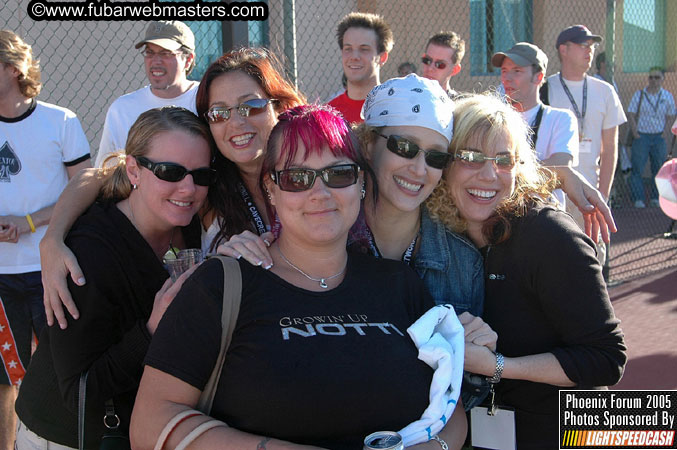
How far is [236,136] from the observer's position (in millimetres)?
2650

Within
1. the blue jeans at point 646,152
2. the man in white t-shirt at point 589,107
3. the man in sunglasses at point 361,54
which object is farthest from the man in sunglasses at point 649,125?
the man in sunglasses at point 361,54

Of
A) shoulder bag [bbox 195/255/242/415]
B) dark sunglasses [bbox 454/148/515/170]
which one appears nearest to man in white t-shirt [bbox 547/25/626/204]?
dark sunglasses [bbox 454/148/515/170]

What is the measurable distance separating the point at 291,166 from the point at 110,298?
2.52 ft

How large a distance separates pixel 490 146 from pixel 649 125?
1004cm

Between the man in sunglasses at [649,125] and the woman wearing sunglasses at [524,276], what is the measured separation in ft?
31.7

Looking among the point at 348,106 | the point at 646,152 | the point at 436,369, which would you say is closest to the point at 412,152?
the point at 436,369

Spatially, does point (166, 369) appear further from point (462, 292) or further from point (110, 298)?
point (462, 292)

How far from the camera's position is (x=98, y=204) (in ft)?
8.13

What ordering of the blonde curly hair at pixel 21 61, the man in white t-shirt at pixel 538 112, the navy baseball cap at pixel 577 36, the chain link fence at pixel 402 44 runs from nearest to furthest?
the blonde curly hair at pixel 21 61, the man in white t-shirt at pixel 538 112, the navy baseball cap at pixel 577 36, the chain link fence at pixel 402 44

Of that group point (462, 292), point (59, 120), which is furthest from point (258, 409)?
point (59, 120)

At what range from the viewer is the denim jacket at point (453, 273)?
2477mm

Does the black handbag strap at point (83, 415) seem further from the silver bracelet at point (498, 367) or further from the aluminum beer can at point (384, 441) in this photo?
the silver bracelet at point (498, 367)

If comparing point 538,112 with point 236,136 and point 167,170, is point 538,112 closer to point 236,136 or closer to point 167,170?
point 236,136

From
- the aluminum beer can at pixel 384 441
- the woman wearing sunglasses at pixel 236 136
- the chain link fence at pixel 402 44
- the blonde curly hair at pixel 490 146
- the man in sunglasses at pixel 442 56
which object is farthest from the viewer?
the chain link fence at pixel 402 44
